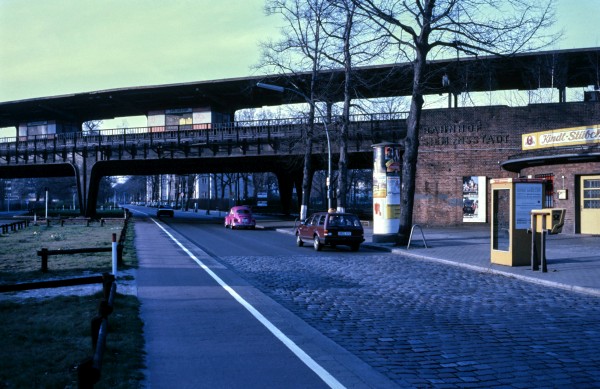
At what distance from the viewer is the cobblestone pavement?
6.25m

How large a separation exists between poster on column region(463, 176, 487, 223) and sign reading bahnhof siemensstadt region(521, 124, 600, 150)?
4.14 m

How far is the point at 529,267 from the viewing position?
1584cm

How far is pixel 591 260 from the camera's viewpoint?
17.0m

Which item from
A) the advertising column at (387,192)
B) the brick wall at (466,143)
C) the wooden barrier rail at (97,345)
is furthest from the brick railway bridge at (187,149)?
the wooden barrier rail at (97,345)

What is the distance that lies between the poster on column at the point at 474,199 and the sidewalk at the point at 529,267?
366 cm

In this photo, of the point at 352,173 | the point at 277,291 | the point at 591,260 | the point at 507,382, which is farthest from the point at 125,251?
the point at 352,173

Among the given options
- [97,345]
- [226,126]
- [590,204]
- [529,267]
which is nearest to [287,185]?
[226,126]

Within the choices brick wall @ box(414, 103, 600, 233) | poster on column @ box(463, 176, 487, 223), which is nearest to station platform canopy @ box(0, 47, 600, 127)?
brick wall @ box(414, 103, 600, 233)

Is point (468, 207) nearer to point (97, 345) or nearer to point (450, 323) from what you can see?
point (450, 323)

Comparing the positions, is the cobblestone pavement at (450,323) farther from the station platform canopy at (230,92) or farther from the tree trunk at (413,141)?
the station platform canopy at (230,92)

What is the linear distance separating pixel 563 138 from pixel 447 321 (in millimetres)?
21705

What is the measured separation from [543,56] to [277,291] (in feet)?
139

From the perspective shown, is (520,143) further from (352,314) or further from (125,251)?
(352,314)

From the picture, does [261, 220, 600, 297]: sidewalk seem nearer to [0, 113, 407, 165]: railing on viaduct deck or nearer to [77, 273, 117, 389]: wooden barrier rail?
[77, 273, 117, 389]: wooden barrier rail
